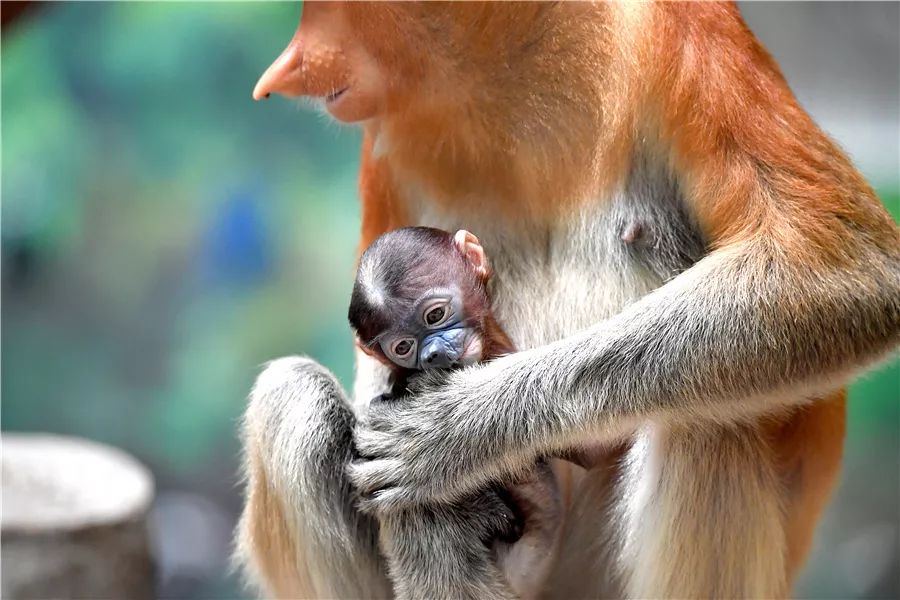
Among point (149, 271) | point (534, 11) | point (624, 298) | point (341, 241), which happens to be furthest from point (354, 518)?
point (149, 271)

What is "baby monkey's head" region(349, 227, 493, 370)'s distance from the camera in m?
2.17

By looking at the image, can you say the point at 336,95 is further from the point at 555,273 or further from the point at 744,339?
the point at 744,339

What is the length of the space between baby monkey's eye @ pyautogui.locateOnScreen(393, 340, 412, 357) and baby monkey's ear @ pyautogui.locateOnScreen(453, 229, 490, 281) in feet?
0.78

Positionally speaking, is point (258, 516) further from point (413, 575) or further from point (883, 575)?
point (883, 575)

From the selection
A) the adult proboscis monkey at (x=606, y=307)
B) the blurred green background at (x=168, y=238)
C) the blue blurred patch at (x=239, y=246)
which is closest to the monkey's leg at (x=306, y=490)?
the adult proboscis monkey at (x=606, y=307)

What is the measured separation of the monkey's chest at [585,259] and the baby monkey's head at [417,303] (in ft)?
0.79

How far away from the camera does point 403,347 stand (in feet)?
7.20

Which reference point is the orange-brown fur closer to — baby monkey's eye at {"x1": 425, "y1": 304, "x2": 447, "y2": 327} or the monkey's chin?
Answer: the monkey's chin

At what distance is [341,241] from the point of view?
4.61 metres

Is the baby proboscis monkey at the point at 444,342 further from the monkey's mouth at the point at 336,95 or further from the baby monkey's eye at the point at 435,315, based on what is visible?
the monkey's mouth at the point at 336,95

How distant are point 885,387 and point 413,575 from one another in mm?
2709

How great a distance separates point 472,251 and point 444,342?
0.24m

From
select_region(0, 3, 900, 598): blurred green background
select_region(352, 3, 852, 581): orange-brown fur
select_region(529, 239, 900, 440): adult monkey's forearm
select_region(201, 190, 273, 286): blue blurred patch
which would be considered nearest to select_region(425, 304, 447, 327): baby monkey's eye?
select_region(529, 239, 900, 440): adult monkey's forearm

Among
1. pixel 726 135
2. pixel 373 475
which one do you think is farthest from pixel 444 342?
pixel 726 135
